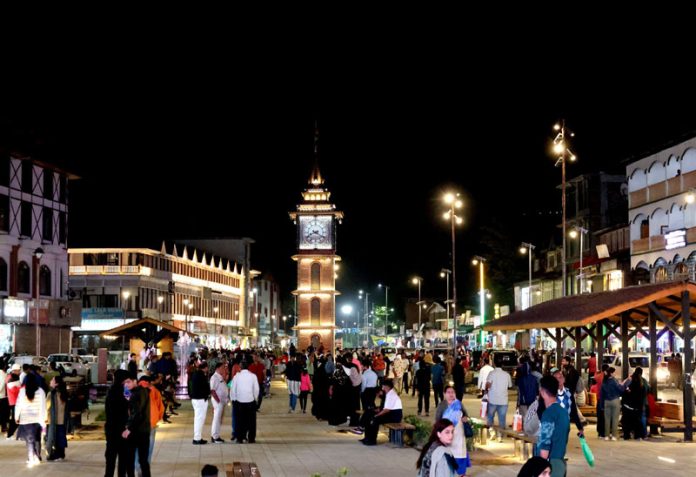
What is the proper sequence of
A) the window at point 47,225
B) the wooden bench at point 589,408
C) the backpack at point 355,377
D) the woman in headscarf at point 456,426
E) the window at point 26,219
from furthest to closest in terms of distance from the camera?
the window at point 47,225 → the window at point 26,219 → the wooden bench at point 589,408 → the backpack at point 355,377 → the woman in headscarf at point 456,426

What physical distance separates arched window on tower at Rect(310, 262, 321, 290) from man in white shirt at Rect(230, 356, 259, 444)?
9933cm

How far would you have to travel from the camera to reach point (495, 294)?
113250 mm

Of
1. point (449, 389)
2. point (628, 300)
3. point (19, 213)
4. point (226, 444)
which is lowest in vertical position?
point (226, 444)

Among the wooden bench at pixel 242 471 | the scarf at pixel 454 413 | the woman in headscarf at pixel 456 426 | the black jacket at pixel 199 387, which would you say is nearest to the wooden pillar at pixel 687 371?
the woman in headscarf at pixel 456 426

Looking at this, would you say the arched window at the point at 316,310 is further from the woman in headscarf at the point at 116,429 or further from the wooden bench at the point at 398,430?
the woman in headscarf at the point at 116,429

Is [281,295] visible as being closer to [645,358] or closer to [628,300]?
[645,358]

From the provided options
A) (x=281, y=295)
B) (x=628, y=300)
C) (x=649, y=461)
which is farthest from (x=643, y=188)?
(x=281, y=295)

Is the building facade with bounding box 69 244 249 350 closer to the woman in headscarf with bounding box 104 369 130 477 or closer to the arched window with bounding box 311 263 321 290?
the arched window with bounding box 311 263 321 290

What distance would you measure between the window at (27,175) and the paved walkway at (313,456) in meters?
41.1

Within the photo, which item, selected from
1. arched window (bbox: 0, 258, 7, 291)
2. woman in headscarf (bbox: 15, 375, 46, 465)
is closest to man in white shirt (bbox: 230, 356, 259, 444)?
woman in headscarf (bbox: 15, 375, 46, 465)

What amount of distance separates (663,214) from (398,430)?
44.5 metres

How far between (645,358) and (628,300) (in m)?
26.0

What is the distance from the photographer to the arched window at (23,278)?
62.6 m

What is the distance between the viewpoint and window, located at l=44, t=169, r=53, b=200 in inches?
2633
